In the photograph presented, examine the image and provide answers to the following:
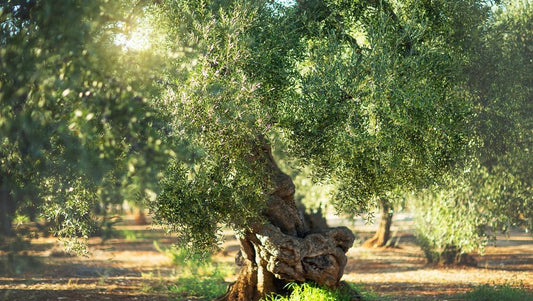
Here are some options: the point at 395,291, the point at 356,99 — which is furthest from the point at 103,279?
the point at 356,99

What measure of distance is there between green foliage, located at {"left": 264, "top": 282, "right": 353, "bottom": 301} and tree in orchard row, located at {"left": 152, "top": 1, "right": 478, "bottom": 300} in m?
1.08

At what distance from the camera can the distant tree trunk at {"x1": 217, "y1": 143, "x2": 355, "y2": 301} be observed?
1238cm

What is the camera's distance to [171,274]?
21641 mm

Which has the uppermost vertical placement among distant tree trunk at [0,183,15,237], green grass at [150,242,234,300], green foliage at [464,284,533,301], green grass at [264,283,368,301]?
distant tree trunk at [0,183,15,237]

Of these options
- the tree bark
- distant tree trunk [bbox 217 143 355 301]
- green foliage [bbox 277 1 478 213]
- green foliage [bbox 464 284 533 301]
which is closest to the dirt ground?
the tree bark

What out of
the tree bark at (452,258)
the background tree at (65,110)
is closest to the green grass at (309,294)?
the background tree at (65,110)

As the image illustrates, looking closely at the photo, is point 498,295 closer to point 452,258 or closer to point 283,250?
point 283,250

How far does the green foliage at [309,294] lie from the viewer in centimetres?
1255

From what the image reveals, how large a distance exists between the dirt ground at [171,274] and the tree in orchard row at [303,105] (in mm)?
1935

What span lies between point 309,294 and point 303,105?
461 centimetres

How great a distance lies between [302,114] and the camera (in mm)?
10383

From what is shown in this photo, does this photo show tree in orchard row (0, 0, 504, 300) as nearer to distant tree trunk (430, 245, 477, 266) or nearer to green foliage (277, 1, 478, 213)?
green foliage (277, 1, 478, 213)

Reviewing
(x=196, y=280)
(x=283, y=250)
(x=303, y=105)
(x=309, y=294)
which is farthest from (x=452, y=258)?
(x=303, y=105)

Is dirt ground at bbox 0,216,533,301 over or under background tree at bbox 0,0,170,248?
under
